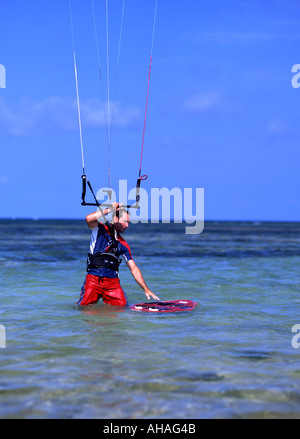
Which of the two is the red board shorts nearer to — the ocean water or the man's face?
the ocean water

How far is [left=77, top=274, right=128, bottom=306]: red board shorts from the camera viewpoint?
1027 centimetres

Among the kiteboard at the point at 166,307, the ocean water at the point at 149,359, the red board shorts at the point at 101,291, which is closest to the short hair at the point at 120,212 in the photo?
the red board shorts at the point at 101,291

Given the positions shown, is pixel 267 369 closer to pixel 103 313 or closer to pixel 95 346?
pixel 95 346

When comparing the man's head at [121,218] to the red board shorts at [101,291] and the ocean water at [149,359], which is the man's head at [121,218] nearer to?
the red board shorts at [101,291]

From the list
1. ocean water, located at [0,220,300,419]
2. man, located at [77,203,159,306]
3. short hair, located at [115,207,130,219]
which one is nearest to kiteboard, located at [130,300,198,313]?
ocean water, located at [0,220,300,419]

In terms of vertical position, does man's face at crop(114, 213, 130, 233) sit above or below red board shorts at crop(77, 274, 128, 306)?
above

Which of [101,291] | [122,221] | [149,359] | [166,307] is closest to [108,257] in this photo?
[101,291]

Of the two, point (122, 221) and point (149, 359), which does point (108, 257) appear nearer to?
point (122, 221)

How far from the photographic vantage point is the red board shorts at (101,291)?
1027 centimetres
